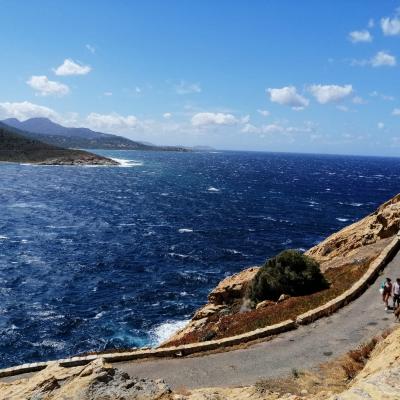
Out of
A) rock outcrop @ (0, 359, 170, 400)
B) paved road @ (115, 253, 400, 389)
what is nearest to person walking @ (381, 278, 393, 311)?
paved road @ (115, 253, 400, 389)

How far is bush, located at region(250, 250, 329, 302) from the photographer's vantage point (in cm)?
2853

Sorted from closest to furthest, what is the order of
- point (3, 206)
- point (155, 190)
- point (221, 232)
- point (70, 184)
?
point (221, 232) < point (3, 206) < point (155, 190) < point (70, 184)

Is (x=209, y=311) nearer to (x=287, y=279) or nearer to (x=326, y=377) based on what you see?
(x=287, y=279)

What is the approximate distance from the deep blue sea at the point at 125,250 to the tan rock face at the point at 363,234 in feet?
43.0

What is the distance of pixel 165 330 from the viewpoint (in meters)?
36.7

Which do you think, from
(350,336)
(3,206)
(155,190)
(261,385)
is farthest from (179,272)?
(155,190)

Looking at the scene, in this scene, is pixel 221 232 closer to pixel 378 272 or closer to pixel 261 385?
pixel 378 272

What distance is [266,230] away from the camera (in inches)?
2982

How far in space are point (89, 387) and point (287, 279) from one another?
19.1 m

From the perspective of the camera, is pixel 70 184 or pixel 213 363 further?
pixel 70 184

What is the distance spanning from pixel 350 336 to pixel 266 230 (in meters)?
56.4

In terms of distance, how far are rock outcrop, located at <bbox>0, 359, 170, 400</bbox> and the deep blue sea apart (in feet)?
69.4

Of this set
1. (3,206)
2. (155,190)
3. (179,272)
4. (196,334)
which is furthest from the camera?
(155,190)

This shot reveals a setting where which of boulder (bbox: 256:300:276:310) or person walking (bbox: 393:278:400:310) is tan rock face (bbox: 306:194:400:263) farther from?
person walking (bbox: 393:278:400:310)
